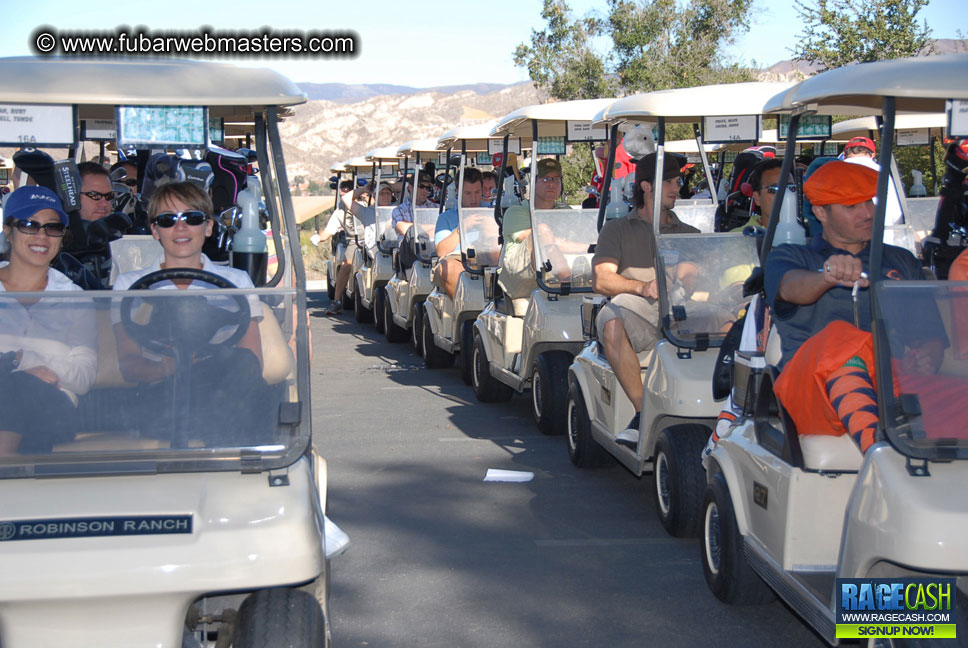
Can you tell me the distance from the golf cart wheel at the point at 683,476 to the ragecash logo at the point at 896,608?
1.77 metres

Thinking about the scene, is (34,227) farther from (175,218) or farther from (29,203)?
(175,218)

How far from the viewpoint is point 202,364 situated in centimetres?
302

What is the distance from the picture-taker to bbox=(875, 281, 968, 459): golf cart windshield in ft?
9.26

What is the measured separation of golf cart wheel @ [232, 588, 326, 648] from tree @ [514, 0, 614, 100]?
19.8 metres

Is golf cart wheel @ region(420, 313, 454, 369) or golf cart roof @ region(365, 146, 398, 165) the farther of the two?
golf cart roof @ region(365, 146, 398, 165)

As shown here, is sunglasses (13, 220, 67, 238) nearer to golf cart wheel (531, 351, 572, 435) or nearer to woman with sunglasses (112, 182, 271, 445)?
woman with sunglasses (112, 182, 271, 445)

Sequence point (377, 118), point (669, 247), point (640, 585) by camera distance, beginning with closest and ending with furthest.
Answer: point (640, 585), point (669, 247), point (377, 118)

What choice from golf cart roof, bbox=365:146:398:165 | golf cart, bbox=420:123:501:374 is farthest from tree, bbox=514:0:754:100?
golf cart, bbox=420:123:501:374

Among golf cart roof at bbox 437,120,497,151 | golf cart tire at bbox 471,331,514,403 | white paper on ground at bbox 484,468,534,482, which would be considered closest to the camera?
white paper on ground at bbox 484,468,534,482

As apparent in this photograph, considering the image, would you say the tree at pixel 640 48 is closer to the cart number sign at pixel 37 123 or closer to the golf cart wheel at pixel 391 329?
the golf cart wheel at pixel 391 329

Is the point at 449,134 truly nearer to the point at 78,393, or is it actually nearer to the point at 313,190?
the point at 78,393

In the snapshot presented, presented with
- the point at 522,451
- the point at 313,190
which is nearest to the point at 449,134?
the point at 522,451

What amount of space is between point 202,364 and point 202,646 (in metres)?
0.75

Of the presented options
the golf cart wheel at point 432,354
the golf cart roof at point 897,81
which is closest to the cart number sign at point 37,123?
the golf cart roof at point 897,81
